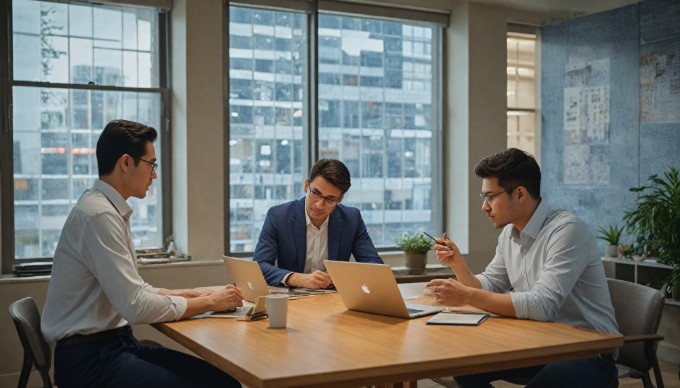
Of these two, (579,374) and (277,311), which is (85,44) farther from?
(579,374)

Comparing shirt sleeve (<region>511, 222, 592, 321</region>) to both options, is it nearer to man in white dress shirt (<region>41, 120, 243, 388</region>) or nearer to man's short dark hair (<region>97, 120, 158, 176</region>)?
man in white dress shirt (<region>41, 120, 243, 388</region>)

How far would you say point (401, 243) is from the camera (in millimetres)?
6125

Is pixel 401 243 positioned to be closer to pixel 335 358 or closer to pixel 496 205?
pixel 496 205

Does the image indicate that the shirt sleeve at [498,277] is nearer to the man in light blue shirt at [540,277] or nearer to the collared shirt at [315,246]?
the man in light blue shirt at [540,277]

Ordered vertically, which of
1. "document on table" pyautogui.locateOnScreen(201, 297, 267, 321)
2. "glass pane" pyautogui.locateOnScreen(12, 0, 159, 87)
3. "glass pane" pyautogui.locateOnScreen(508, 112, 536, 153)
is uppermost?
"glass pane" pyautogui.locateOnScreen(12, 0, 159, 87)

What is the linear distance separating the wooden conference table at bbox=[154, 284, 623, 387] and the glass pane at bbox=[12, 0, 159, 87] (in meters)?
3.19

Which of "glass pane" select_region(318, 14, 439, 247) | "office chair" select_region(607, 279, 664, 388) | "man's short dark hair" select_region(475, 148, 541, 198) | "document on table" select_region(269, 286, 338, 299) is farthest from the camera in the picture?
"glass pane" select_region(318, 14, 439, 247)

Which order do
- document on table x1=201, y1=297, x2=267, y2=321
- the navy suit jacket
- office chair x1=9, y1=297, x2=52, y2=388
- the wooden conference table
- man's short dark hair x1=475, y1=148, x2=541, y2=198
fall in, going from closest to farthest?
the wooden conference table → office chair x1=9, y1=297, x2=52, y2=388 → document on table x1=201, y1=297, x2=267, y2=321 → man's short dark hair x1=475, y1=148, x2=541, y2=198 → the navy suit jacket

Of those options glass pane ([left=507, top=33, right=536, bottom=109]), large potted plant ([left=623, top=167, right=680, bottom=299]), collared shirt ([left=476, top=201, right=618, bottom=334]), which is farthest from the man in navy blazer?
glass pane ([left=507, top=33, right=536, bottom=109])

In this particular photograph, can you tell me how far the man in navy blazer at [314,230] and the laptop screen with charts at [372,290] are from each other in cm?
81

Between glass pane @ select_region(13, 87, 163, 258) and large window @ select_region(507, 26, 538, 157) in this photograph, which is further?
large window @ select_region(507, 26, 538, 157)

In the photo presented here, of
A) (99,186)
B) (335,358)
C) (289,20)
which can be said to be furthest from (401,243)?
(335,358)

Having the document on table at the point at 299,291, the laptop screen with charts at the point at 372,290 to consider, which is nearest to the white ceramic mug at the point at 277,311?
the laptop screen with charts at the point at 372,290

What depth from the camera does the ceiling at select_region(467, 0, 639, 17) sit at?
21.2 ft
